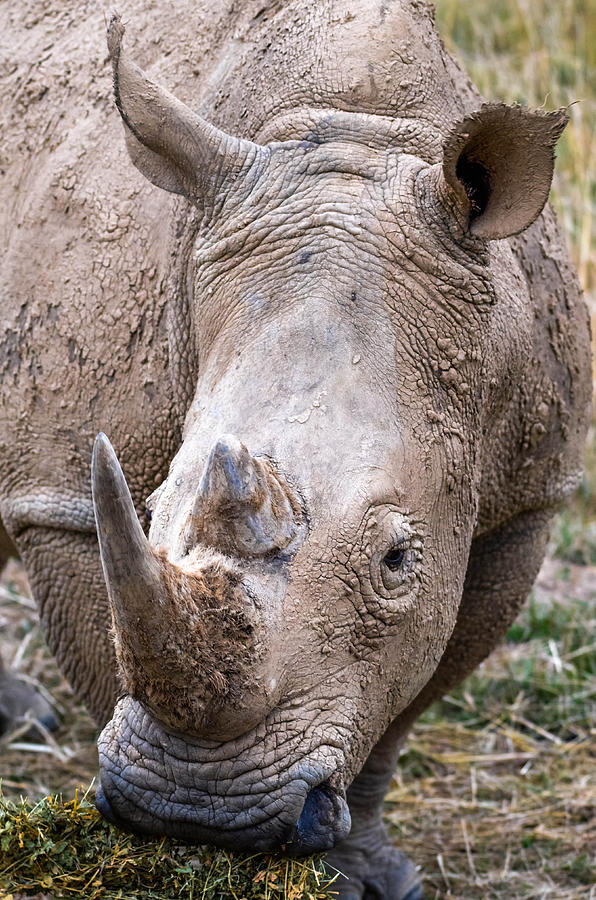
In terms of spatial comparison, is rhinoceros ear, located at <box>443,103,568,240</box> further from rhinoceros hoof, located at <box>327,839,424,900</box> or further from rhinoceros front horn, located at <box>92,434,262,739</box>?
rhinoceros hoof, located at <box>327,839,424,900</box>

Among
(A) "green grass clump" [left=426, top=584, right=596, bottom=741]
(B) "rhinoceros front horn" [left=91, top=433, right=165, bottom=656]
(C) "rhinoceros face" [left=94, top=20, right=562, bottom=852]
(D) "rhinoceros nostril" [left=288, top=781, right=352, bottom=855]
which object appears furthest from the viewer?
(A) "green grass clump" [left=426, top=584, right=596, bottom=741]

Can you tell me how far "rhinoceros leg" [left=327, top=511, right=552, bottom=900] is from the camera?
4348mm

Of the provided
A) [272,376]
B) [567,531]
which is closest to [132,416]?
[272,376]

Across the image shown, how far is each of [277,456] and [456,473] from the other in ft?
1.92

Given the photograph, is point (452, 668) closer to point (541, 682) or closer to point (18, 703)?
point (541, 682)

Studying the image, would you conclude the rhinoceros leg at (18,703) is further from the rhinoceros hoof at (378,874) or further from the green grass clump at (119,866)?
the green grass clump at (119,866)

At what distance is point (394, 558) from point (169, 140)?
3.87 ft

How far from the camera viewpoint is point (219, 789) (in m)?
2.83

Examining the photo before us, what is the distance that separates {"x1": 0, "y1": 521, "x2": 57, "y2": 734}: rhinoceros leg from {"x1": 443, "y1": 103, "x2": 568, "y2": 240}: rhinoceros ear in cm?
345

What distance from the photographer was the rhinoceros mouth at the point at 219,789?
9.30 feet

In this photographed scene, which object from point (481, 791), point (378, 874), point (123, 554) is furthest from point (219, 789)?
point (481, 791)

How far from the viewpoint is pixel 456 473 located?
3359mm

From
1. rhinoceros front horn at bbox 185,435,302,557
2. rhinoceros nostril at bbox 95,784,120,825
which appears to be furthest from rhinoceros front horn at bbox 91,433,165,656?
rhinoceros nostril at bbox 95,784,120,825

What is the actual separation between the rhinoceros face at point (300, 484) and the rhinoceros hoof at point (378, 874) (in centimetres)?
138
